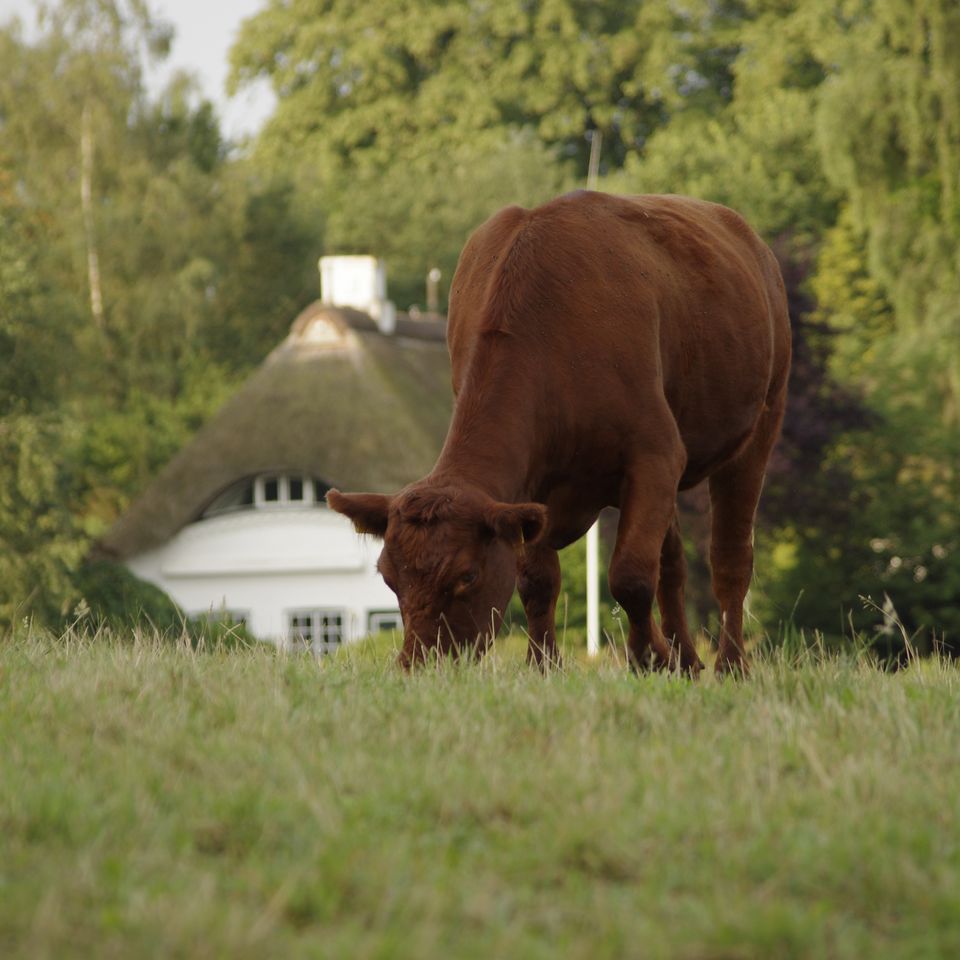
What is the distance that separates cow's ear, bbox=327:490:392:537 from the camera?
586cm

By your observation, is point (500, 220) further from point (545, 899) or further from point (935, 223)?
point (935, 223)

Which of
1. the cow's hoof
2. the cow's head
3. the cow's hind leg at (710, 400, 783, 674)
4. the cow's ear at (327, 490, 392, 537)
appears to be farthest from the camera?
the cow's hind leg at (710, 400, 783, 674)

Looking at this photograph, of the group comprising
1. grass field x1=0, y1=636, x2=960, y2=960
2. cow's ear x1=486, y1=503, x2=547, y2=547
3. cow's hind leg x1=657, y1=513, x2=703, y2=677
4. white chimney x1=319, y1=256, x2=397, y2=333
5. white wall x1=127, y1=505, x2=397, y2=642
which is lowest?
white wall x1=127, y1=505, x2=397, y2=642

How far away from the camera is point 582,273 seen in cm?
659

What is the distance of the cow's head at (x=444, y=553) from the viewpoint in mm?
5723

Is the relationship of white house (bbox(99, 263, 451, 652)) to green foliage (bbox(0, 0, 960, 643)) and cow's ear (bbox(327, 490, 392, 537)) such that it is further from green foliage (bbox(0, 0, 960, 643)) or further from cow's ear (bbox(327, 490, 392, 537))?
cow's ear (bbox(327, 490, 392, 537))

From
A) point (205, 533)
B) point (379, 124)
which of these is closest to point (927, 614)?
point (205, 533)

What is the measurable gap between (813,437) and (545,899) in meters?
30.0

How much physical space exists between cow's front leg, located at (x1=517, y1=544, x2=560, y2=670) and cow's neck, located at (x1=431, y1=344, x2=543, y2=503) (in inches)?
32.7

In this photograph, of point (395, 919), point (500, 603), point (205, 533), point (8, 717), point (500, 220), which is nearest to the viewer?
point (395, 919)

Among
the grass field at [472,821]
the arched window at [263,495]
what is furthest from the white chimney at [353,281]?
the grass field at [472,821]

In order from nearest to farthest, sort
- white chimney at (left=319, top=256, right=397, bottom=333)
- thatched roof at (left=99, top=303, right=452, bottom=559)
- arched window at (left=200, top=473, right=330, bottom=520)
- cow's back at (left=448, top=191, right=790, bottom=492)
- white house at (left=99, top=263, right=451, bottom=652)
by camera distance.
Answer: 1. cow's back at (left=448, top=191, right=790, bottom=492)
2. thatched roof at (left=99, top=303, right=452, bottom=559)
3. white house at (left=99, top=263, right=451, bottom=652)
4. arched window at (left=200, top=473, right=330, bottom=520)
5. white chimney at (left=319, top=256, right=397, bottom=333)

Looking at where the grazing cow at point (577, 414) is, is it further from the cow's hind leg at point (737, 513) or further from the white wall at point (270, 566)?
the white wall at point (270, 566)

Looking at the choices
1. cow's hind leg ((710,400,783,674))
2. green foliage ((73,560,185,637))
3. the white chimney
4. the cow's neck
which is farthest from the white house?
the cow's neck
